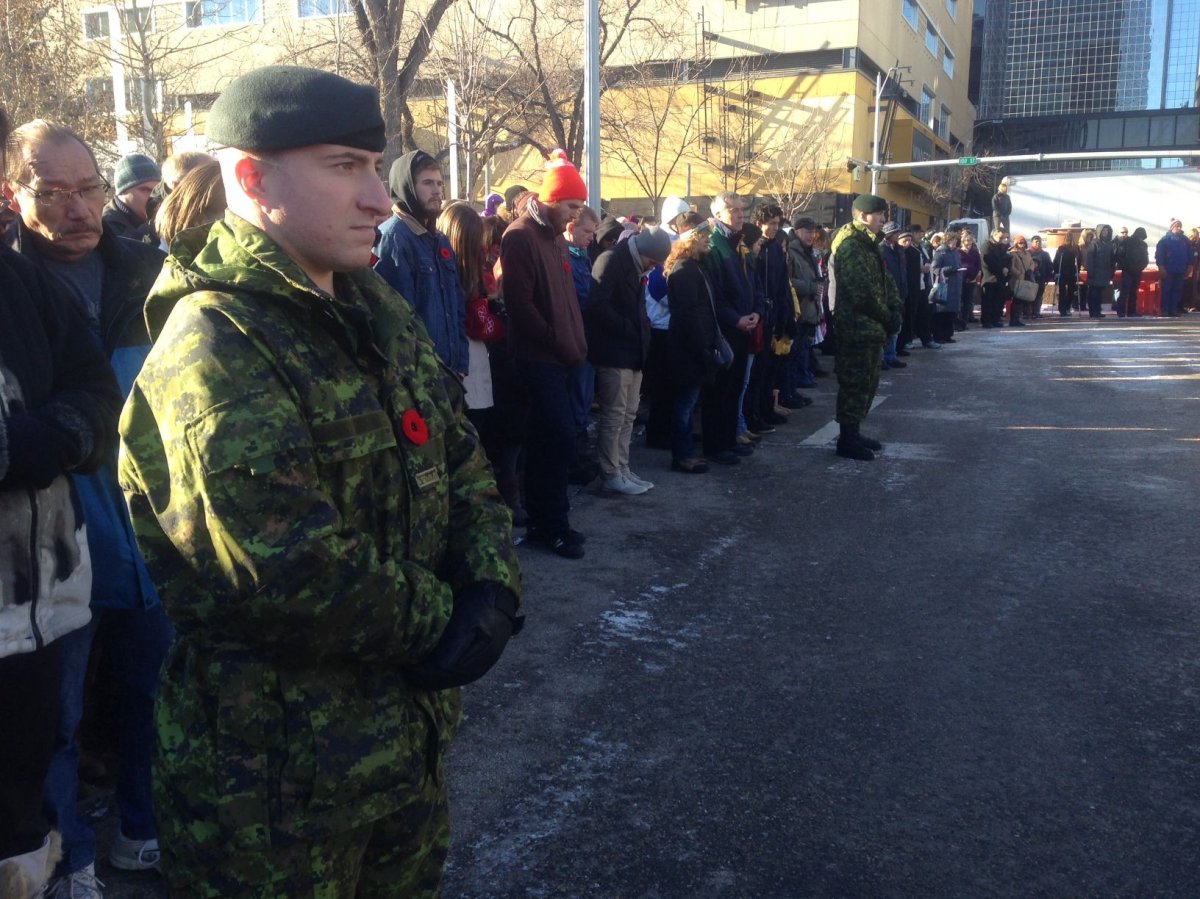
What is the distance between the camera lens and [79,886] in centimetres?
279

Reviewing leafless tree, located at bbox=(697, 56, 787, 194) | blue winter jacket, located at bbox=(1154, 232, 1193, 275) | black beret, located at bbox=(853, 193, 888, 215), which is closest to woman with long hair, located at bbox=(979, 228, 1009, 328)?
blue winter jacket, located at bbox=(1154, 232, 1193, 275)

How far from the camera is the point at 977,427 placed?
400 inches

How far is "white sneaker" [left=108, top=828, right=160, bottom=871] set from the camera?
3.10 meters

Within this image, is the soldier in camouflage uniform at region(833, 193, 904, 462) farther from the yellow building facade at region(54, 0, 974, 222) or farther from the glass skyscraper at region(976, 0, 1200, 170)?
the glass skyscraper at region(976, 0, 1200, 170)

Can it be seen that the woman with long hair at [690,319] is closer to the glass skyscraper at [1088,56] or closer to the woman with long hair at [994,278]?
the woman with long hair at [994,278]

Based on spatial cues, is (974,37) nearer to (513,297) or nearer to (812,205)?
(812,205)

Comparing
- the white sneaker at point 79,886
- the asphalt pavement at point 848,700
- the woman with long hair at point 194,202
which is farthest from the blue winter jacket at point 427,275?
the white sneaker at point 79,886

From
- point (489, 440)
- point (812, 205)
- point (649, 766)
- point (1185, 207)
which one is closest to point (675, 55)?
point (812, 205)

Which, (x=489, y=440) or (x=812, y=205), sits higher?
(x=812, y=205)

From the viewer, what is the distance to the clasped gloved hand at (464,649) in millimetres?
Answer: 1784

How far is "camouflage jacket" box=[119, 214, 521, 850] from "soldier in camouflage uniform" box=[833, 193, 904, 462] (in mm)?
6999

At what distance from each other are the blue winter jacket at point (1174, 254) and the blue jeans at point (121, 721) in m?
24.8

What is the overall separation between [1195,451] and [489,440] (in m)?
6.03

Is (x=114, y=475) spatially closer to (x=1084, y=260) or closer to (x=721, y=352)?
(x=721, y=352)
